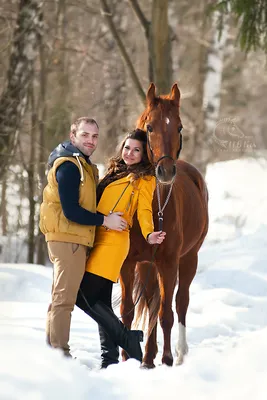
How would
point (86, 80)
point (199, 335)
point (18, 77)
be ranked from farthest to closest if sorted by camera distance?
point (86, 80) < point (18, 77) < point (199, 335)

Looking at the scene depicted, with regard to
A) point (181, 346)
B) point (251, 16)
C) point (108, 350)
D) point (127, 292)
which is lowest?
point (181, 346)

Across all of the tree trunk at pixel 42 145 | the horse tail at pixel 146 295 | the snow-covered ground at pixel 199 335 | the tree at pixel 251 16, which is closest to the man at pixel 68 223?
the snow-covered ground at pixel 199 335

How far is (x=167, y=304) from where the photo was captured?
5566mm

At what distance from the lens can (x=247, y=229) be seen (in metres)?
15.3

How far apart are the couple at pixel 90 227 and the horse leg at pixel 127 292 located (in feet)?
1.80

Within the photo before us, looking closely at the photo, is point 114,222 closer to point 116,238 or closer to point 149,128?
point 116,238

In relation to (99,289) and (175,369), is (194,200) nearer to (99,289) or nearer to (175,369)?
(99,289)

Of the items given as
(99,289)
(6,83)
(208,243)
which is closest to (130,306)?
(99,289)

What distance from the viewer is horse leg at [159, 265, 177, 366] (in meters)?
5.43

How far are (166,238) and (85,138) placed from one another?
3.27 ft

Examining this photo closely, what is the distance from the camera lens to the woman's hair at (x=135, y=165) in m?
5.02

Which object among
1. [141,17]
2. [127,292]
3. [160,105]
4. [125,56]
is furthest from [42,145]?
[160,105]

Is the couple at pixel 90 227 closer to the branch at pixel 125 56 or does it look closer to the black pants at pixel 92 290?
the black pants at pixel 92 290

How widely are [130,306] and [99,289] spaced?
2.76 feet
